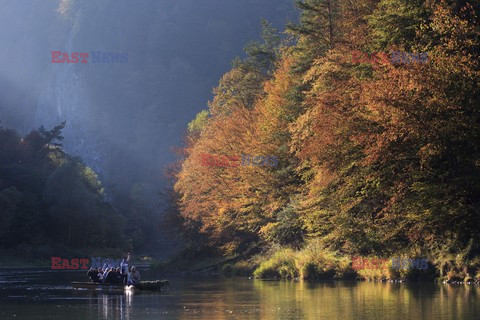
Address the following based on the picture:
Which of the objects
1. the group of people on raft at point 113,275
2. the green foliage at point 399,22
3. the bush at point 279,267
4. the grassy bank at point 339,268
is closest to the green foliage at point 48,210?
the grassy bank at point 339,268

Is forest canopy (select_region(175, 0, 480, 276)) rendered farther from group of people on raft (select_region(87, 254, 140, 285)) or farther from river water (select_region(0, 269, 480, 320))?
group of people on raft (select_region(87, 254, 140, 285))

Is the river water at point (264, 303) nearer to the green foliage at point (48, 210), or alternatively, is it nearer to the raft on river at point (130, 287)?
the raft on river at point (130, 287)

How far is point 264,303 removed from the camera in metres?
31.5

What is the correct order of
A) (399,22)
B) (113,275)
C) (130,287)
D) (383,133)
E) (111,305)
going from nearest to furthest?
(111,305)
(383,133)
(130,287)
(399,22)
(113,275)

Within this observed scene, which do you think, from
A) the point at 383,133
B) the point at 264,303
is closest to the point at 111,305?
the point at 264,303

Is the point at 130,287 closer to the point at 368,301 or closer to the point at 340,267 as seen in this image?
the point at 340,267

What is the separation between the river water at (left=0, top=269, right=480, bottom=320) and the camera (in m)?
26.6

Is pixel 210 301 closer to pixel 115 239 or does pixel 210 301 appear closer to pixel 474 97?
pixel 474 97

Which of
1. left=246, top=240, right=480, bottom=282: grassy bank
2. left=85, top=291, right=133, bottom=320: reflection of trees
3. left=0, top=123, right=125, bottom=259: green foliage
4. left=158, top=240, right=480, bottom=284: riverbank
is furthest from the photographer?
left=0, top=123, right=125, bottom=259: green foliage

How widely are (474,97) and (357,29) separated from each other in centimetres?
1335

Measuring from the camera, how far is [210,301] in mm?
33938

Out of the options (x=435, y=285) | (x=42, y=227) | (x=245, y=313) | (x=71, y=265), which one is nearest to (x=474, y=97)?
(x=435, y=285)

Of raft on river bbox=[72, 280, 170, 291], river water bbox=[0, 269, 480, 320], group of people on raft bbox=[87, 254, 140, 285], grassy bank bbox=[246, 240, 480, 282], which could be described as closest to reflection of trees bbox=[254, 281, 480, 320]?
river water bbox=[0, 269, 480, 320]

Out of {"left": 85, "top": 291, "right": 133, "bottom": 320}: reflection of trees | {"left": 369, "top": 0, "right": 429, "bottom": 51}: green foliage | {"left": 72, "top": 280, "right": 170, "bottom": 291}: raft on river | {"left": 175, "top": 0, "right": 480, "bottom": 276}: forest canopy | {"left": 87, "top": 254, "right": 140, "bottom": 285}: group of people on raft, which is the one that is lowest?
{"left": 85, "top": 291, "right": 133, "bottom": 320}: reflection of trees
